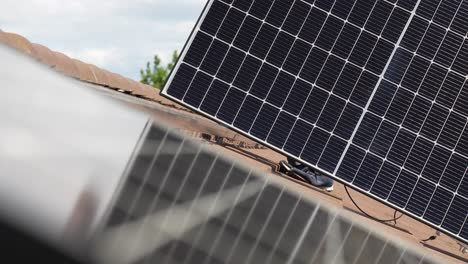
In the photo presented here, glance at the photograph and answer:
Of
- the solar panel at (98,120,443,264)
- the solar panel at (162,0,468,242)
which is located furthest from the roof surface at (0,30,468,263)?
the solar panel at (98,120,443,264)

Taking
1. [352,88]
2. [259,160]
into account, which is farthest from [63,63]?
[352,88]

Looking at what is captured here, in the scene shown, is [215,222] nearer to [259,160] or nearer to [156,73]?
[259,160]

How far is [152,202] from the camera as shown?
5.45 meters

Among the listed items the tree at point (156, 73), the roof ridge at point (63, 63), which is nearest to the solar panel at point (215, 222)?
the roof ridge at point (63, 63)

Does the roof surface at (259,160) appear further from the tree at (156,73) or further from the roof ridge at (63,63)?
the tree at (156,73)

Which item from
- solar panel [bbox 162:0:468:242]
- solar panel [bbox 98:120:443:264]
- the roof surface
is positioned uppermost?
solar panel [bbox 162:0:468:242]

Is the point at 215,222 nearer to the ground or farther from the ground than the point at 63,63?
nearer to the ground

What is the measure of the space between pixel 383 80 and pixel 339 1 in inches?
86.7

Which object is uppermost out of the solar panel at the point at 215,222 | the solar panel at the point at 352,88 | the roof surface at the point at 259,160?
the solar panel at the point at 352,88

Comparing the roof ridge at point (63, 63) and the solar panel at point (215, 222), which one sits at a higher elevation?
the roof ridge at point (63, 63)

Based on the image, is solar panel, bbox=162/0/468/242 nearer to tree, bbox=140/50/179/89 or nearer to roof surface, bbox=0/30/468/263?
roof surface, bbox=0/30/468/263

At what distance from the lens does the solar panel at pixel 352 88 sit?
46.4 ft

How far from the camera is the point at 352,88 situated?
14469mm

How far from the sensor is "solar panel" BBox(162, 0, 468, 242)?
14148 mm
